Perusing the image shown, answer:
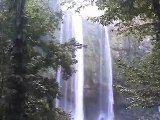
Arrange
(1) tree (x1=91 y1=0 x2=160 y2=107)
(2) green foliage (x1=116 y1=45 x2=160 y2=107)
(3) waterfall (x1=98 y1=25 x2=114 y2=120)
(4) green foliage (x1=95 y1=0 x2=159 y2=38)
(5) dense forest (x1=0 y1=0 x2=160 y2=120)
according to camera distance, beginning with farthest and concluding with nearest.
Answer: (3) waterfall (x1=98 y1=25 x2=114 y2=120) < (4) green foliage (x1=95 y1=0 x2=159 y2=38) < (5) dense forest (x1=0 y1=0 x2=160 y2=120) < (1) tree (x1=91 y1=0 x2=160 y2=107) < (2) green foliage (x1=116 y1=45 x2=160 y2=107)

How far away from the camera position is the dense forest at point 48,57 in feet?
26.5

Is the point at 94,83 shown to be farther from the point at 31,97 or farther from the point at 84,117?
the point at 31,97

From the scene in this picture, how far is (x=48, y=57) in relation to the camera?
12195 millimetres

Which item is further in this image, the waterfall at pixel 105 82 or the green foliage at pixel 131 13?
the waterfall at pixel 105 82

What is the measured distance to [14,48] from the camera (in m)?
8.25

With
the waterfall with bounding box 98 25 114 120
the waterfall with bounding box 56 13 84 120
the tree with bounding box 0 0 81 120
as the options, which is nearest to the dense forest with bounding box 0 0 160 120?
the tree with bounding box 0 0 81 120

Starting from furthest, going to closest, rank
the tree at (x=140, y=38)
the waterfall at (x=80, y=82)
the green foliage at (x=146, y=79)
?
the waterfall at (x=80, y=82) < the tree at (x=140, y=38) < the green foliage at (x=146, y=79)

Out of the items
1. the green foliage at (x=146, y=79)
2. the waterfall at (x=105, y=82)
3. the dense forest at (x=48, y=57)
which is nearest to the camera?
the green foliage at (x=146, y=79)

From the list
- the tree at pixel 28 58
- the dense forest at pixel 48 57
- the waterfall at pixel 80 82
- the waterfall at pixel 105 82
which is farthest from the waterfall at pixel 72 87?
the dense forest at pixel 48 57

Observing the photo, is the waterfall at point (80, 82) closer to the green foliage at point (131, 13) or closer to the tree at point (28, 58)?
the tree at point (28, 58)

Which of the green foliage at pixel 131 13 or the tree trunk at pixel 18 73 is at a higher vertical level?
the green foliage at pixel 131 13

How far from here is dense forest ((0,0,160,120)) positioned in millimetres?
8086

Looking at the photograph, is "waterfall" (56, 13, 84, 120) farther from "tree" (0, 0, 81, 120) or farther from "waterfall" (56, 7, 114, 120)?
"tree" (0, 0, 81, 120)

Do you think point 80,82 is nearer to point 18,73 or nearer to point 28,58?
point 28,58
